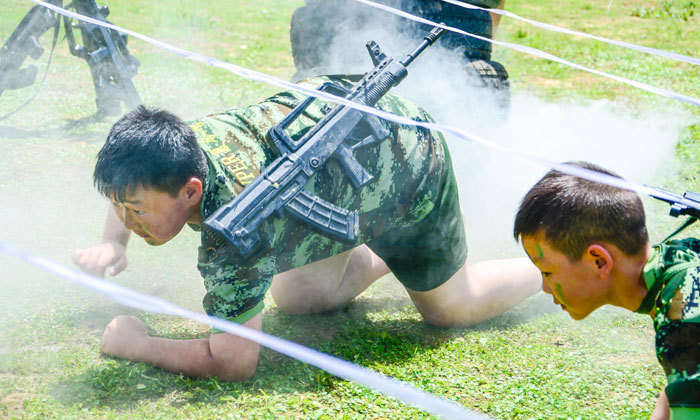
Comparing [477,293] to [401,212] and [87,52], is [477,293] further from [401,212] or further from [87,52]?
[87,52]

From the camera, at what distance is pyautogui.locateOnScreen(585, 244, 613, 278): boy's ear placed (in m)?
1.69

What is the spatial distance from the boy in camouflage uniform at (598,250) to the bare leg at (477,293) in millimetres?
992

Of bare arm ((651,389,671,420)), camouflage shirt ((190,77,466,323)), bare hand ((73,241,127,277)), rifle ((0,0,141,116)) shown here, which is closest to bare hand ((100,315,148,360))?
bare hand ((73,241,127,277))

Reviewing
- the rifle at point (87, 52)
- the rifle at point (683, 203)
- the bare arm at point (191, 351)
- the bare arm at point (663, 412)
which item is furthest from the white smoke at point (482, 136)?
the rifle at point (683, 203)

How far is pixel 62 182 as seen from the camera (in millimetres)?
4156

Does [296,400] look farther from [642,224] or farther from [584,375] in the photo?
[642,224]

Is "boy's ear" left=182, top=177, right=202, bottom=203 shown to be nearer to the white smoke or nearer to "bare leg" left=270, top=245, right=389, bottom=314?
"bare leg" left=270, top=245, right=389, bottom=314

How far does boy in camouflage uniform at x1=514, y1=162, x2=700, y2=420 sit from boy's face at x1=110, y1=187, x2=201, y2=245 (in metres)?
1.02

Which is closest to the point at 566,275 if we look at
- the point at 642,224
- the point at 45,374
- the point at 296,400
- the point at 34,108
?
the point at 642,224

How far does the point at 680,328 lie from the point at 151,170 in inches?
57.4

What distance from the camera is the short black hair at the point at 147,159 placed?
79.2 inches

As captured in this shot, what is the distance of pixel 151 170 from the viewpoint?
2016 mm

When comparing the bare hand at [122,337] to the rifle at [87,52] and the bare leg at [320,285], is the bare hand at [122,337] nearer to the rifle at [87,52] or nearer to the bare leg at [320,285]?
the bare leg at [320,285]

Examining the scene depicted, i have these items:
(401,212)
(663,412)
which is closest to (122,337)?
(401,212)
